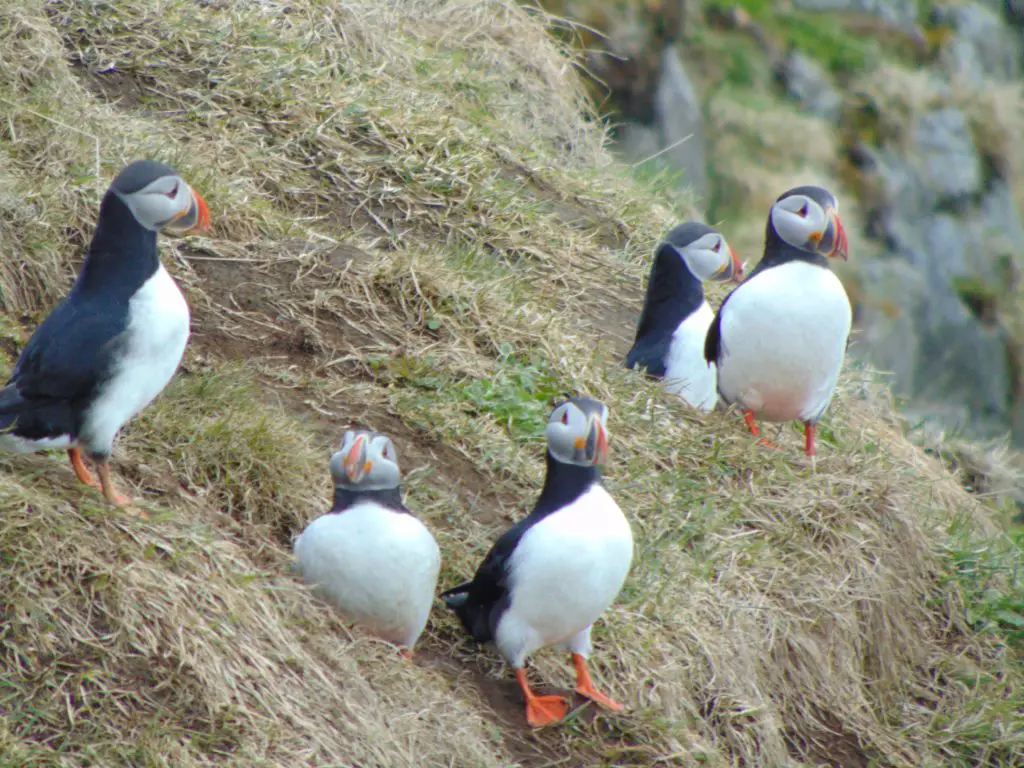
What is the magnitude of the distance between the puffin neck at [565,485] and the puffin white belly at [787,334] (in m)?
1.31

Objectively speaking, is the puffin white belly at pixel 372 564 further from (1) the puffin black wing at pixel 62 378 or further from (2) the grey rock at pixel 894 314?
(2) the grey rock at pixel 894 314

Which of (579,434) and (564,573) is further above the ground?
(579,434)

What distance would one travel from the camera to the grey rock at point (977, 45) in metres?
17.2

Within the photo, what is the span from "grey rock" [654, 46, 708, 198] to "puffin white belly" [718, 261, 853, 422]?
7.87 m

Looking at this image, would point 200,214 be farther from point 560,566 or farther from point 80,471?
point 560,566

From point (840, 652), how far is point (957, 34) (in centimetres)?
1519

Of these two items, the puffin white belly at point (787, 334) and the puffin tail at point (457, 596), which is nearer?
the puffin tail at point (457, 596)

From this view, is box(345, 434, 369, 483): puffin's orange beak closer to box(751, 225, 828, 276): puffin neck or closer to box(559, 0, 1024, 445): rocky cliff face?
box(751, 225, 828, 276): puffin neck

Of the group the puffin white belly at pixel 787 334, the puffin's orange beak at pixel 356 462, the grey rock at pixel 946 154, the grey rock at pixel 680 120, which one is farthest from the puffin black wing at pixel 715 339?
the grey rock at pixel 946 154

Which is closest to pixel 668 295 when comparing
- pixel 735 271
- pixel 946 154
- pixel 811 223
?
pixel 735 271

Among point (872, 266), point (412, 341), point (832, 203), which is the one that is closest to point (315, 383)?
point (412, 341)

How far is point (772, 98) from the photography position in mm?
14875

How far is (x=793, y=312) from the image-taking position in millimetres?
4520

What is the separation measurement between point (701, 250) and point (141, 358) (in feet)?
8.11
